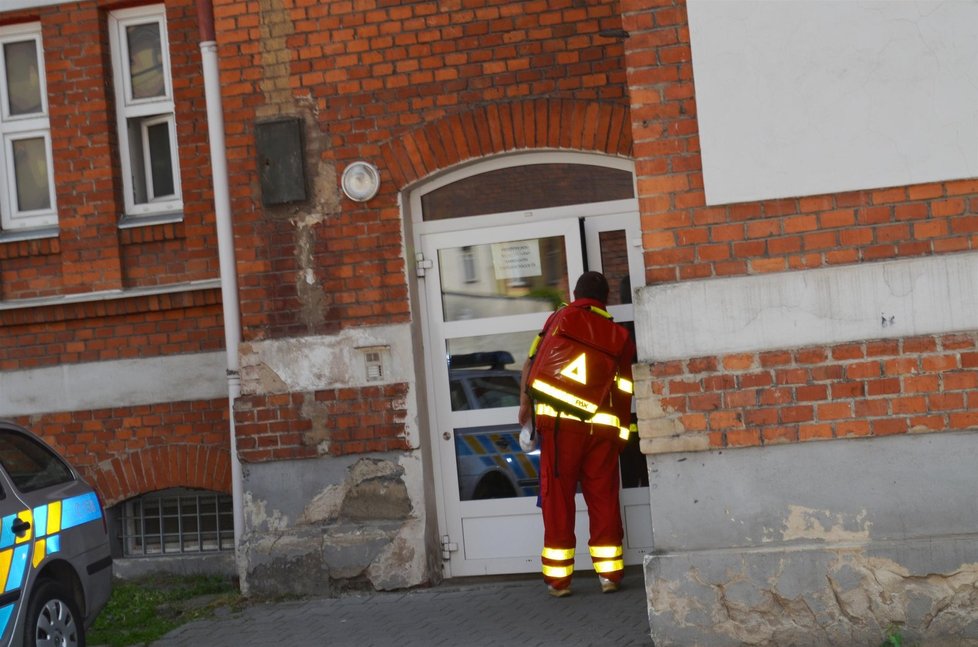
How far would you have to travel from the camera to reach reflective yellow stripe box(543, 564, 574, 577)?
7445mm

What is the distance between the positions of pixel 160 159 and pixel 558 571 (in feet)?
14.5

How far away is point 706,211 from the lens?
603 cm

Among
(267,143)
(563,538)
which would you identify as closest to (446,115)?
(267,143)

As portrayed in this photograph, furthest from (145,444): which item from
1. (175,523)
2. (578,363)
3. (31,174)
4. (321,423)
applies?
(578,363)

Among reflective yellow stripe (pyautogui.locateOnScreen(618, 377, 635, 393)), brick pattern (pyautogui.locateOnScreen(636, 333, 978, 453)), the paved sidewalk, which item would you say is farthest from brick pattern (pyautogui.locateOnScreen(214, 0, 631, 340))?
brick pattern (pyautogui.locateOnScreen(636, 333, 978, 453))

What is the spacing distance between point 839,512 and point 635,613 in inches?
59.4

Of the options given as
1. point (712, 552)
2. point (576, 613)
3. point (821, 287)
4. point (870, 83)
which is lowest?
point (576, 613)

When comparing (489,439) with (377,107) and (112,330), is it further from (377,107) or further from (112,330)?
(112,330)

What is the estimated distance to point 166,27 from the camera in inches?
360

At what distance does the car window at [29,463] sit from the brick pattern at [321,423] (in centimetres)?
Result: 142

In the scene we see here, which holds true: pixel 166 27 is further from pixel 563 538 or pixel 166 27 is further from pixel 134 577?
pixel 563 538

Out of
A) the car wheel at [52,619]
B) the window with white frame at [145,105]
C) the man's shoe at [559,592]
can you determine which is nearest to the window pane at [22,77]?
the window with white frame at [145,105]

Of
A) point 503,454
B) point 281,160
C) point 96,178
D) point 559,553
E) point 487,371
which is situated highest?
point 96,178

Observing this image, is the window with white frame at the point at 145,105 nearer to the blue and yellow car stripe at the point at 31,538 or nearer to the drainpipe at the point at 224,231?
the drainpipe at the point at 224,231
